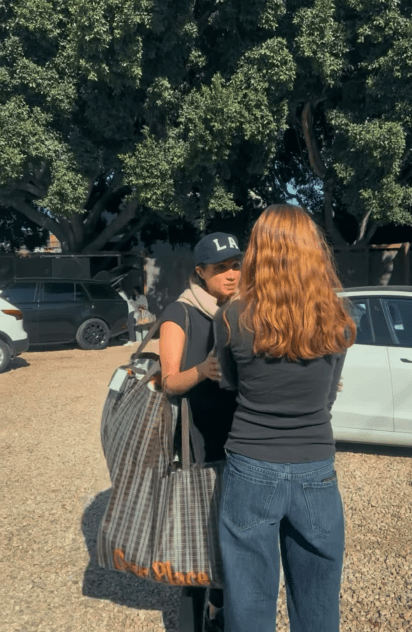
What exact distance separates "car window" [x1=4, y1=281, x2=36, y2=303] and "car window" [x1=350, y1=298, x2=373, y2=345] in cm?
1014

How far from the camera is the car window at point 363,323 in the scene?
5.97 meters

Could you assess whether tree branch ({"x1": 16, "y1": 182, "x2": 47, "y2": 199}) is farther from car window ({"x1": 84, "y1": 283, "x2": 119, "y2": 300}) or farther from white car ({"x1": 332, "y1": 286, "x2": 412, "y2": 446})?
white car ({"x1": 332, "y1": 286, "x2": 412, "y2": 446})

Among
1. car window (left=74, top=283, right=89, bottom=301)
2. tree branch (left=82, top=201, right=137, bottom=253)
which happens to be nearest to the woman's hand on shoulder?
car window (left=74, top=283, right=89, bottom=301)

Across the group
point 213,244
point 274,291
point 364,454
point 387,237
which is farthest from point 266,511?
point 387,237

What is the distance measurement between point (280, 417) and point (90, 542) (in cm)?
262

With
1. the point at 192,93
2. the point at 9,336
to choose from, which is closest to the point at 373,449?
the point at 9,336

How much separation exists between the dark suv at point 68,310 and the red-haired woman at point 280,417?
517 inches

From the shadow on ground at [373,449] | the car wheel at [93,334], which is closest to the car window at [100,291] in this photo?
the car wheel at [93,334]

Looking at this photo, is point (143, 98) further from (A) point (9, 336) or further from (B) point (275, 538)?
(B) point (275, 538)

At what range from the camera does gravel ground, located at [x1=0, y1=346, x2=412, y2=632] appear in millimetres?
3324

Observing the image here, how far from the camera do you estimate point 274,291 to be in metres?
2.04

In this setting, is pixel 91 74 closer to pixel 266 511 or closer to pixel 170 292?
pixel 170 292

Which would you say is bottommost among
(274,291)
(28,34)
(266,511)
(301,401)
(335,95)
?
(266,511)

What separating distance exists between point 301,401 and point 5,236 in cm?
2354
